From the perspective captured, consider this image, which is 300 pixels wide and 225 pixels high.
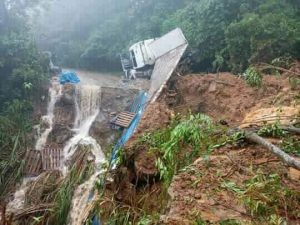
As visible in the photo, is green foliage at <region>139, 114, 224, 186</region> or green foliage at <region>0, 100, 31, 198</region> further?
green foliage at <region>0, 100, 31, 198</region>

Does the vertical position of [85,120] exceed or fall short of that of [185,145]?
it falls short

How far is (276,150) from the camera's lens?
12.0ft

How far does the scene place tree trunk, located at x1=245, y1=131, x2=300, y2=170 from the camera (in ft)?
10.9

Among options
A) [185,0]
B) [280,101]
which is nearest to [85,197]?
[280,101]

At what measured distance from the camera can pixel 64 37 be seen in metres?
24.4

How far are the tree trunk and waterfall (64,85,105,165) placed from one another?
8.19 m

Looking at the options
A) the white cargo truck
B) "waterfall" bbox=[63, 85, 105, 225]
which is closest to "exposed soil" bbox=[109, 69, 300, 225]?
"waterfall" bbox=[63, 85, 105, 225]

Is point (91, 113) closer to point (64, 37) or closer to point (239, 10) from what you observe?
point (239, 10)

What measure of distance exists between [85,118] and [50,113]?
1.42 meters

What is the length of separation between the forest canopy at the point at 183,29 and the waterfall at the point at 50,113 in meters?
5.61

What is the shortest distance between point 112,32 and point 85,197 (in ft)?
52.8

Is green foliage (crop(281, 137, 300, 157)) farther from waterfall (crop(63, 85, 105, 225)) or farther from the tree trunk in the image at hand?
waterfall (crop(63, 85, 105, 225))

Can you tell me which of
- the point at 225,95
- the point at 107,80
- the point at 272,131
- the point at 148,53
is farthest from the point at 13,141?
the point at 272,131

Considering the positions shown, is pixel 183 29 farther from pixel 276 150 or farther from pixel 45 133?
pixel 276 150
